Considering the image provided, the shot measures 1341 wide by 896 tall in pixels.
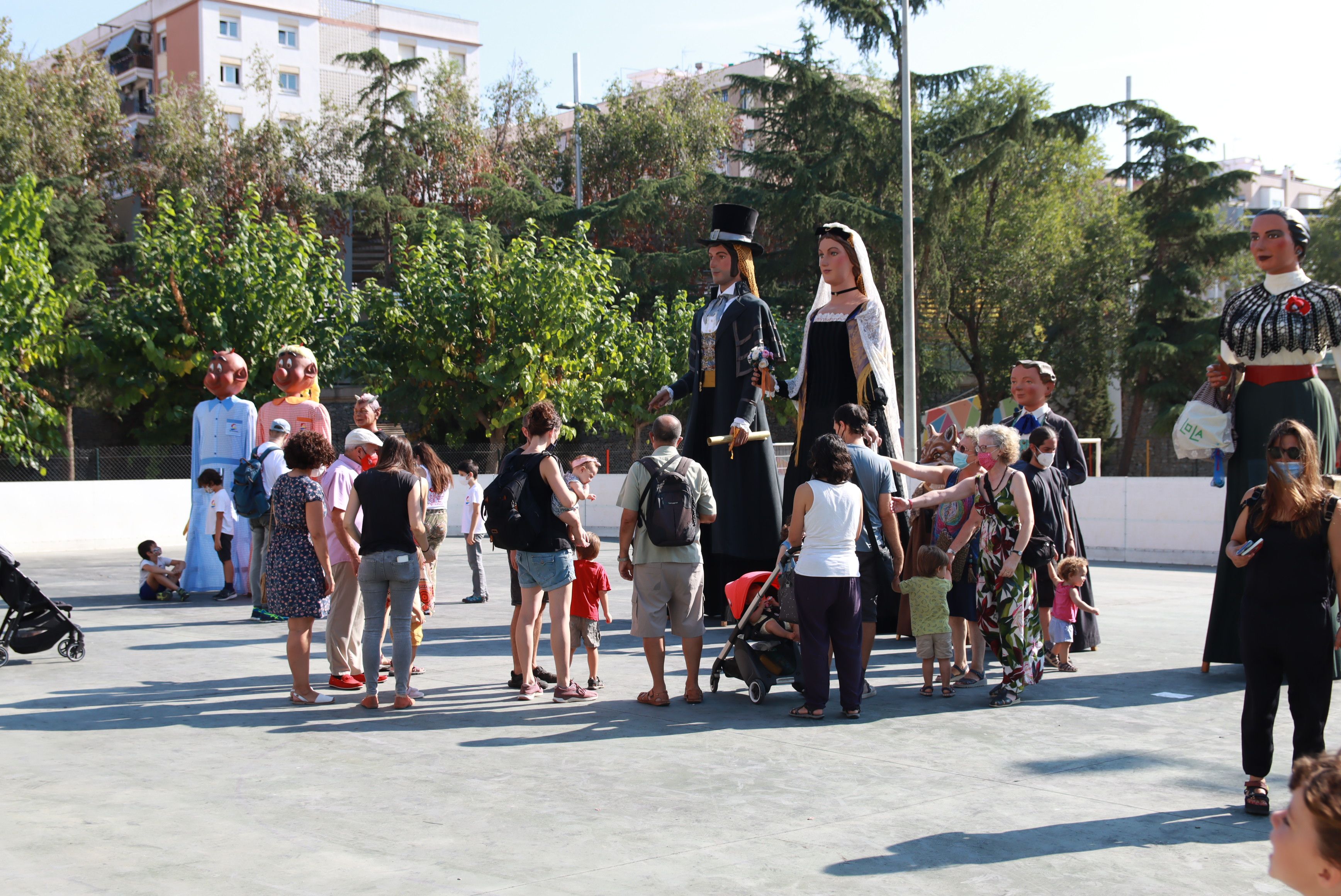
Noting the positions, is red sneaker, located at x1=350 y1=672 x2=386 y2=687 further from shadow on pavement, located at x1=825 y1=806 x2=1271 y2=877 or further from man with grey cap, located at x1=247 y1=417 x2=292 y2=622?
shadow on pavement, located at x1=825 y1=806 x2=1271 y2=877

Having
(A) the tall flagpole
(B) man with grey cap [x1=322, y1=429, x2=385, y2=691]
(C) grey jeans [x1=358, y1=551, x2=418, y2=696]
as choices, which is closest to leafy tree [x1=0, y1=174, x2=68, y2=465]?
(A) the tall flagpole

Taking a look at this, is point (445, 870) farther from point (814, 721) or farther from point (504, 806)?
point (814, 721)

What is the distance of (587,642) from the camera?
25.4 feet

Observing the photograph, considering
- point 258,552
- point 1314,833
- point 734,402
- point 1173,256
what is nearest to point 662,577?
point 734,402

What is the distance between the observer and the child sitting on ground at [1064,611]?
8391mm

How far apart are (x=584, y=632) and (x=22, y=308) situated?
21402 mm

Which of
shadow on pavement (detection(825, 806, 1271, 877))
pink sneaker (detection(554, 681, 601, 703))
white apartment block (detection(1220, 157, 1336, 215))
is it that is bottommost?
shadow on pavement (detection(825, 806, 1271, 877))

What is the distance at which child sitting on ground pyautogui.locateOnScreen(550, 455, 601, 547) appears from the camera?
7.15m

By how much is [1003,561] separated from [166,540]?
16.8 meters

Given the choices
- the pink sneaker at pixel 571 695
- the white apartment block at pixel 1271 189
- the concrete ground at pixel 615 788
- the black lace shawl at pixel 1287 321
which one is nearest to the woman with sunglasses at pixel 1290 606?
the concrete ground at pixel 615 788

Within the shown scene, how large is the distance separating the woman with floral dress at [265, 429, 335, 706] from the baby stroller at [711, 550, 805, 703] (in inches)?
94.7

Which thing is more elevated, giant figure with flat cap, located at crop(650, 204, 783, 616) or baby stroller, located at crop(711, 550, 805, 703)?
giant figure with flat cap, located at crop(650, 204, 783, 616)

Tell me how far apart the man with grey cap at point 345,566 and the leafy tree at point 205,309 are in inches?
785

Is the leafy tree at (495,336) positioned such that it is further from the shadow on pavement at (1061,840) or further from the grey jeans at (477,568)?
the shadow on pavement at (1061,840)
